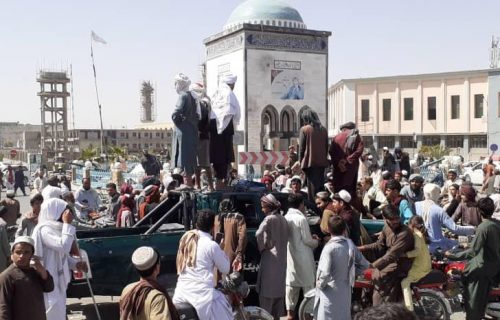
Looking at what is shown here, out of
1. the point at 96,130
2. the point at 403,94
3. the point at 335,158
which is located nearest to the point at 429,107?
the point at 403,94

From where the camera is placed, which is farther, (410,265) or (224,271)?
(410,265)

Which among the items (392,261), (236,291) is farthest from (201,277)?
(392,261)

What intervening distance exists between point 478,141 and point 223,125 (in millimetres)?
47561

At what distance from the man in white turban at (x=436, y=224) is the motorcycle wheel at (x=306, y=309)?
7.48 feet

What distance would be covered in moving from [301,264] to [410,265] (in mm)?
1266

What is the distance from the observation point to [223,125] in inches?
380

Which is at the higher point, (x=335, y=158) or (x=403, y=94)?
(x=403, y=94)

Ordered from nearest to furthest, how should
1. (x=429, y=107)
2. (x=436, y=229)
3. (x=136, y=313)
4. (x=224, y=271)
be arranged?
(x=136, y=313), (x=224, y=271), (x=436, y=229), (x=429, y=107)

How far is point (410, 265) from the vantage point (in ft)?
23.6

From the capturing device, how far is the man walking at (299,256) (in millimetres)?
7590

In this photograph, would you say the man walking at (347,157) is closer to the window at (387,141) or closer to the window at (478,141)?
the window at (478,141)

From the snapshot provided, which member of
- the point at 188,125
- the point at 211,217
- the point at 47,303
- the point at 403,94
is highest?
the point at 403,94

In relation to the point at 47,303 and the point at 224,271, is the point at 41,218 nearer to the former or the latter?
the point at 47,303

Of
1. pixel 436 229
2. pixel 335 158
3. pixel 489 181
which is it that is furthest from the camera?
pixel 489 181
